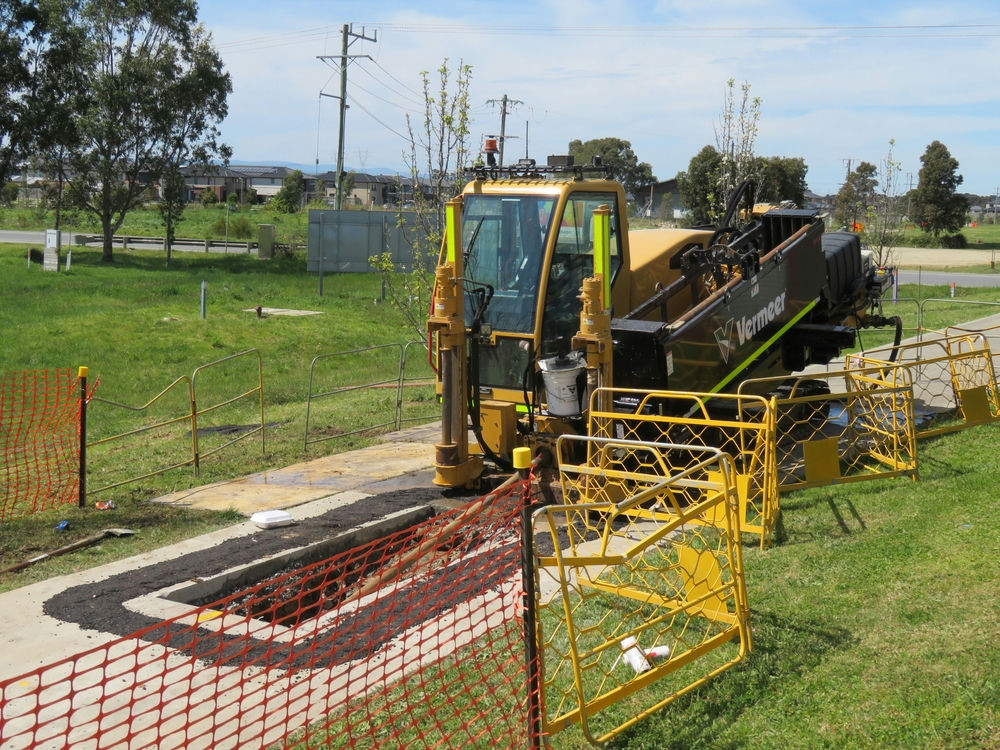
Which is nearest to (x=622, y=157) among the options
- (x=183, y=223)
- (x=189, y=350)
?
(x=183, y=223)

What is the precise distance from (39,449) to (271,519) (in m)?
5.88

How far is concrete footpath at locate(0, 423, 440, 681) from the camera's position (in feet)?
23.5

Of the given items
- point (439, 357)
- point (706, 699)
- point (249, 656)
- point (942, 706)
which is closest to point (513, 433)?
point (439, 357)

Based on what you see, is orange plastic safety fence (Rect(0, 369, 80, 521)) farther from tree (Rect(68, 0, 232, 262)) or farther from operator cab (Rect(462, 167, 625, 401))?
tree (Rect(68, 0, 232, 262))

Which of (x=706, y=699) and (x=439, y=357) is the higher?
(x=439, y=357)

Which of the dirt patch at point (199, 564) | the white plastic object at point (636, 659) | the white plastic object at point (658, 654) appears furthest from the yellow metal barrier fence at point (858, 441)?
the dirt patch at point (199, 564)

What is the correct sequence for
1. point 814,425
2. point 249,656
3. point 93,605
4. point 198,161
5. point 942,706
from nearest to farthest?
point 942,706 < point 249,656 < point 93,605 < point 814,425 < point 198,161

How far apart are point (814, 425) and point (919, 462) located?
7.36 ft

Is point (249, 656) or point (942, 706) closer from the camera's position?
point (942, 706)

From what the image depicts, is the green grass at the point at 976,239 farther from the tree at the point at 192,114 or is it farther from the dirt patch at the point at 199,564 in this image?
the dirt patch at the point at 199,564

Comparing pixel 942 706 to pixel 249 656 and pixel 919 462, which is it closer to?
pixel 249 656

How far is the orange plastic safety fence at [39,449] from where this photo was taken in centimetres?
1134

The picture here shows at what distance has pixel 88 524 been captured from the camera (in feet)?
33.1

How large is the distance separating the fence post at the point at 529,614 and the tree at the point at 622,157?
64791 millimetres
